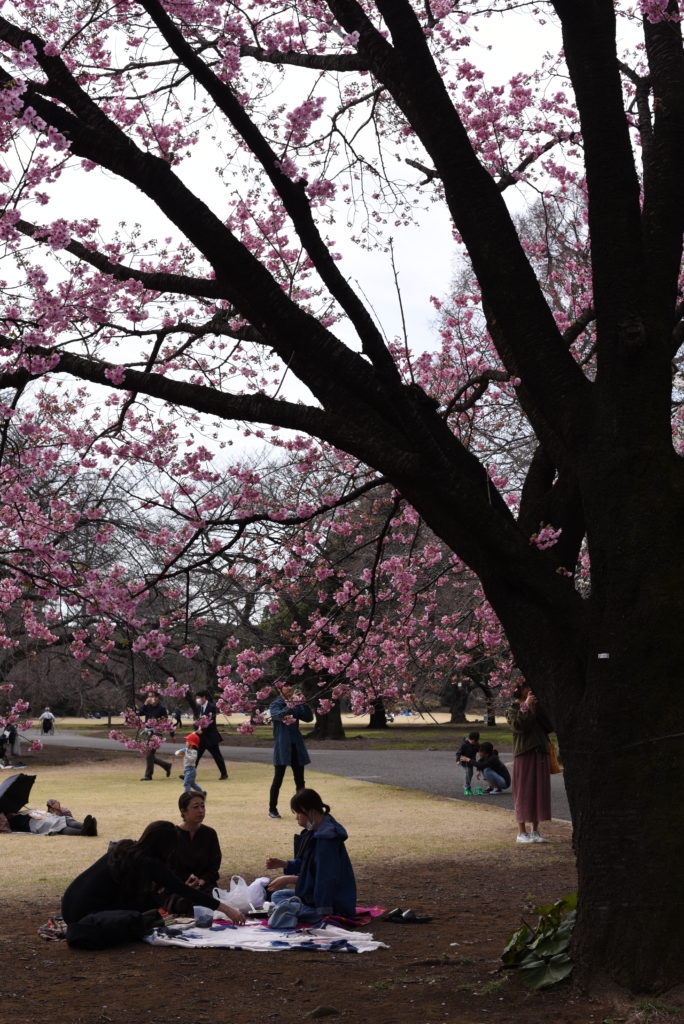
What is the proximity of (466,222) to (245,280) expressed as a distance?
127cm

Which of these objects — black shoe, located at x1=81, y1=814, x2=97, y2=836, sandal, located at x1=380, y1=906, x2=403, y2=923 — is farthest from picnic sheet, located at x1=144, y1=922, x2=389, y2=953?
black shoe, located at x1=81, y1=814, x2=97, y2=836

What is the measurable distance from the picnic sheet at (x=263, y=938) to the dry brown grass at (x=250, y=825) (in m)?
2.30

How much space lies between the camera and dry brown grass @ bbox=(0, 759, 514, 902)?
10008 mm

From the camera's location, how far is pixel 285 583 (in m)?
10.5

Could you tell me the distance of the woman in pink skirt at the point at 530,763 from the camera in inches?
423

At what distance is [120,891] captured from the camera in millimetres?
6695

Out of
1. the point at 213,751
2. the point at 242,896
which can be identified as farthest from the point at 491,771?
the point at 242,896

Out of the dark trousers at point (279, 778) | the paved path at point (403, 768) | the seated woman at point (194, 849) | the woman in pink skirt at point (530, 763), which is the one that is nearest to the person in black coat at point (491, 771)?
the paved path at point (403, 768)

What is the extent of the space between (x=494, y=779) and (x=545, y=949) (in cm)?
1111

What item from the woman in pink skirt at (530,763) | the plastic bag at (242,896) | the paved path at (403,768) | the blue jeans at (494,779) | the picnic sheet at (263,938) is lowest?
the picnic sheet at (263,938)

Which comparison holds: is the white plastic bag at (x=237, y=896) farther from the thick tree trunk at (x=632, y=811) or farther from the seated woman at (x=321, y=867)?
the thick tree trunk at (x=632, y=811)

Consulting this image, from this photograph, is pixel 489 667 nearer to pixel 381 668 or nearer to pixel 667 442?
pixel 381 668

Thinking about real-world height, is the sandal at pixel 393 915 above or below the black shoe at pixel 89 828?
above

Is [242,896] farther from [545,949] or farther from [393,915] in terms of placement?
[545,949]
